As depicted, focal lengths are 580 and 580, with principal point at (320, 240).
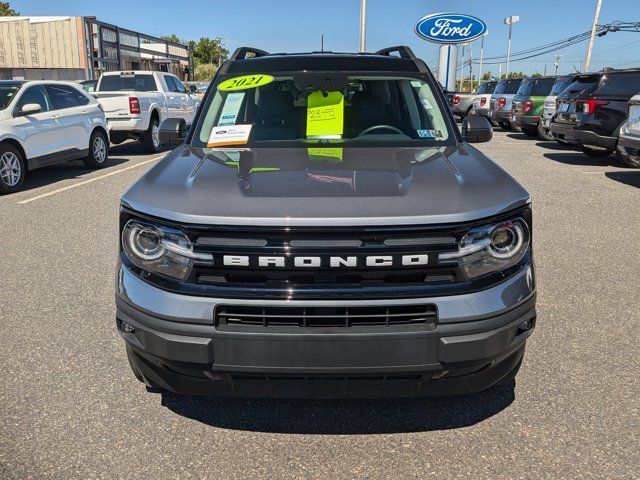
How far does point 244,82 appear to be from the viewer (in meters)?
3.76

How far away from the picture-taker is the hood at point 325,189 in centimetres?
224

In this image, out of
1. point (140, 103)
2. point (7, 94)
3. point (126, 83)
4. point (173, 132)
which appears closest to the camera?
point (173, 132)

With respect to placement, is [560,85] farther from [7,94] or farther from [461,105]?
[7,94]

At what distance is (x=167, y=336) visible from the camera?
89.2 inches

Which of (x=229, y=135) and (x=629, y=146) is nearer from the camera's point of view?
(x=229, y=135)

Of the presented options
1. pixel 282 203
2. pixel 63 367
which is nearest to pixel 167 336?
pixel 282 203

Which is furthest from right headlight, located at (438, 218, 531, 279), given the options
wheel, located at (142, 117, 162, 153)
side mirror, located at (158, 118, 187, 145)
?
wheel, located at (142, 117, 162, 153)

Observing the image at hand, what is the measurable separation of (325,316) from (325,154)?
1.21 metres

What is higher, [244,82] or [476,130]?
[244,82]

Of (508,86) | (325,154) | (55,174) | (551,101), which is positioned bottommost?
(55,174)

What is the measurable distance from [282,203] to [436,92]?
2031mm

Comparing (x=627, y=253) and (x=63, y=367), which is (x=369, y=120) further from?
(x=627, y=253)

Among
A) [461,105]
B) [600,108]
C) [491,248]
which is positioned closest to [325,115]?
[491,248]

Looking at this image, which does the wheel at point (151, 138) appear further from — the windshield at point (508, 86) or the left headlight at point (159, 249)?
the windshield at point (508, 86)
